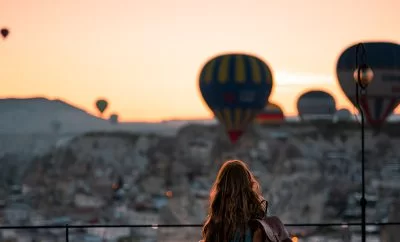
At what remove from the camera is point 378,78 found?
44156 millimetres

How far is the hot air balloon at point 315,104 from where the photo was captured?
67125 mm

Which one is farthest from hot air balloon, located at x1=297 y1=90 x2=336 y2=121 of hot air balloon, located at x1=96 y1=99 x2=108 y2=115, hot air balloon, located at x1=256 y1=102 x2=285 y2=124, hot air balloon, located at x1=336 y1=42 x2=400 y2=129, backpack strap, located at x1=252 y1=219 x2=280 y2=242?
backpack strap, located at x1=252 y1=219 x2=280 y2=242

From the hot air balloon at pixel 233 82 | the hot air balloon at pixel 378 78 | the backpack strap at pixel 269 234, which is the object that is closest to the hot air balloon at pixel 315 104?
the hot air balloon at pixel 378 78

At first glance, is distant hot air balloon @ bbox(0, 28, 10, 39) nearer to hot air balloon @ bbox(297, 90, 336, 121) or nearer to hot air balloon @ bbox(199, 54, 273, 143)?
hot air balloon @ bbox(199, 54, 273, 143)

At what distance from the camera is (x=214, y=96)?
43.0m

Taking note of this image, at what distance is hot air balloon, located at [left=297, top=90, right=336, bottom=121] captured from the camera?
67.1 metres

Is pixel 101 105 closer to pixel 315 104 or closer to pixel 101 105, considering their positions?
pixel 101 105

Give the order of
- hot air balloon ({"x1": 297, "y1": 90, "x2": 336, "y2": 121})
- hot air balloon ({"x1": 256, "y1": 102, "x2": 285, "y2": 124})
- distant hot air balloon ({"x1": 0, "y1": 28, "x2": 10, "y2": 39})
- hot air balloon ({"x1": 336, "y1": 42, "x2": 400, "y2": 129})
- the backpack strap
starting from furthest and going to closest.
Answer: hot air balloon ({"x1": 256, "y1": 102, "x2": 285, "y2": 124}), hot air balloon ({"x1": 297, "y1": 90, "x2": 336, "y2": 121}), hot air balloon ({"x1": 336, "y1": 42, "x2": 400, "y2": 129}), distant hot air balloon ({"x1": 0, "y1": 28, "x2": 10, "y2": 39}), the backpack strap

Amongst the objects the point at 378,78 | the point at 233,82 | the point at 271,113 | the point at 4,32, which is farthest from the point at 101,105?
the point at 378,78

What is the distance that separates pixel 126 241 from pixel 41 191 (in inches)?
1606

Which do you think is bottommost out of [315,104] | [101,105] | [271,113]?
[271,113]

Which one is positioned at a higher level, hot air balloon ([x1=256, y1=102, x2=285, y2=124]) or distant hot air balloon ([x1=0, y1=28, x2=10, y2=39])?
distant hot air balloon ([x1=0, y1=28, x2=10, y2=39])

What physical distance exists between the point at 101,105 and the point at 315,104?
45.0ft

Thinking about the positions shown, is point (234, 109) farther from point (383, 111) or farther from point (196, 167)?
point (196, 167)
